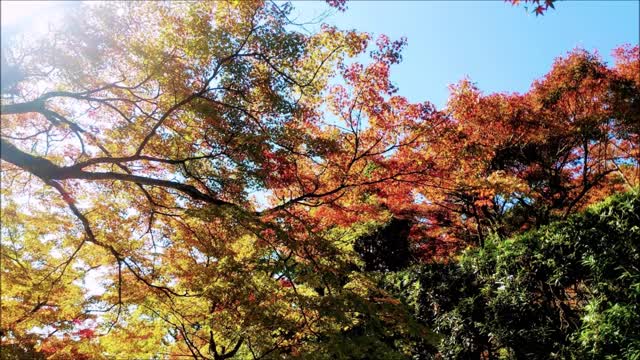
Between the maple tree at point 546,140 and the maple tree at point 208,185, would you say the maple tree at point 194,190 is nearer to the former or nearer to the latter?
the maple tree at point 208,185

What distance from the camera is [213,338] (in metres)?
7.70

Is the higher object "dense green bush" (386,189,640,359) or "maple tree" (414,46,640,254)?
"maple tree" (414,46,640,254)

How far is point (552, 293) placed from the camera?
19.8 feet

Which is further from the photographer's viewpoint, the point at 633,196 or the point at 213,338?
the point at 213,338

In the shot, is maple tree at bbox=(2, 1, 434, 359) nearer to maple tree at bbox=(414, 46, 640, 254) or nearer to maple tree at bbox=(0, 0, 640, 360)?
maple tree at bbox=(0, 0, 640, 360)

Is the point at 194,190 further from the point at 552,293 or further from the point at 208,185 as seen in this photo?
the point at 552,293

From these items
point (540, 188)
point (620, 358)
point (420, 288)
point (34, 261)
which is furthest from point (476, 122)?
point (34, 261)

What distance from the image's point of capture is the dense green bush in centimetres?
525

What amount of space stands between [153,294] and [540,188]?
1397 cm

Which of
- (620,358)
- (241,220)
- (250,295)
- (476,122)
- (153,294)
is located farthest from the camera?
(476,122)

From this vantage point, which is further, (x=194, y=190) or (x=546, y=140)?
(x=546, y=140)

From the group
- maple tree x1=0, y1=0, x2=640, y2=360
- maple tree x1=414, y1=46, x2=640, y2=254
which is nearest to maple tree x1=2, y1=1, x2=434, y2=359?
maple tree x1=0, y1=0, x2=640, y2=360

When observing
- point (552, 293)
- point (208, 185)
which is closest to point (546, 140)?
point (552, 293)

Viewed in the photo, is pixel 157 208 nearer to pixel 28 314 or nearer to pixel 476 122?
pixel 28 314
